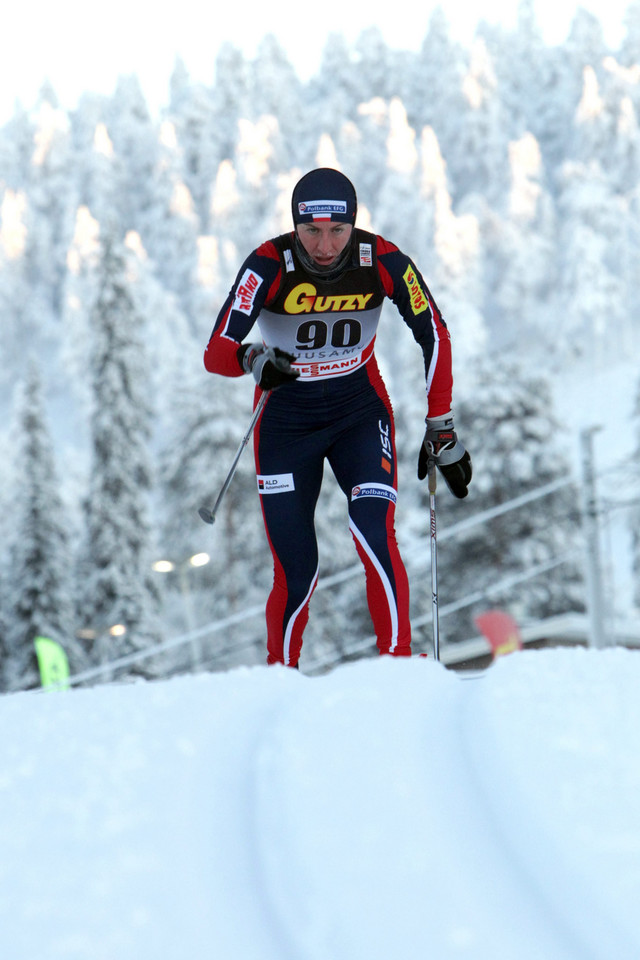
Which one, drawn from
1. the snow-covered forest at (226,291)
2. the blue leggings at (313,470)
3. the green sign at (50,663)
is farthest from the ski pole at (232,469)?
the green sign at (50,663)

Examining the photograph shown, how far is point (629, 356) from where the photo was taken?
5638 cm

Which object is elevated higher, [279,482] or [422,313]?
[422,313]

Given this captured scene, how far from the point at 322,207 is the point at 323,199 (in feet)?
0.10

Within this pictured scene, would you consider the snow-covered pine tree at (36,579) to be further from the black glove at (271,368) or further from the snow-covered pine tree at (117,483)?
the black glove at (271,368)

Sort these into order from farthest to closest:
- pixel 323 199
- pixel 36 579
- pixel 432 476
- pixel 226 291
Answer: pixel 226 291 → pixel 36 579 → pixel 432 476 → pixel 323 199

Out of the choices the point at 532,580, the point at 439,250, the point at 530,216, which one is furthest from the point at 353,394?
the point at 530,216

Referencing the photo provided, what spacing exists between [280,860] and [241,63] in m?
86.4

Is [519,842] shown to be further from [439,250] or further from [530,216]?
[530,216]

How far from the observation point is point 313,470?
404 cm

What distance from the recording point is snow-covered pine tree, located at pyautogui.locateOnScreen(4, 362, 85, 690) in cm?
2755

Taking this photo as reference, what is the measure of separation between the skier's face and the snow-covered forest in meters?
13.7

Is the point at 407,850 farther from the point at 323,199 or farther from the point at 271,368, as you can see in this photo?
the point at 323,199

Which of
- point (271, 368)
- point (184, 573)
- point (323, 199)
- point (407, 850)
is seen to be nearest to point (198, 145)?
point (184, 573)

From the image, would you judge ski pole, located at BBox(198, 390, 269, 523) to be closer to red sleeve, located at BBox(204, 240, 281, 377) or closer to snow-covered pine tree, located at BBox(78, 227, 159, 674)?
red sleeve, located at BBox(204, 240, 281, 377)
